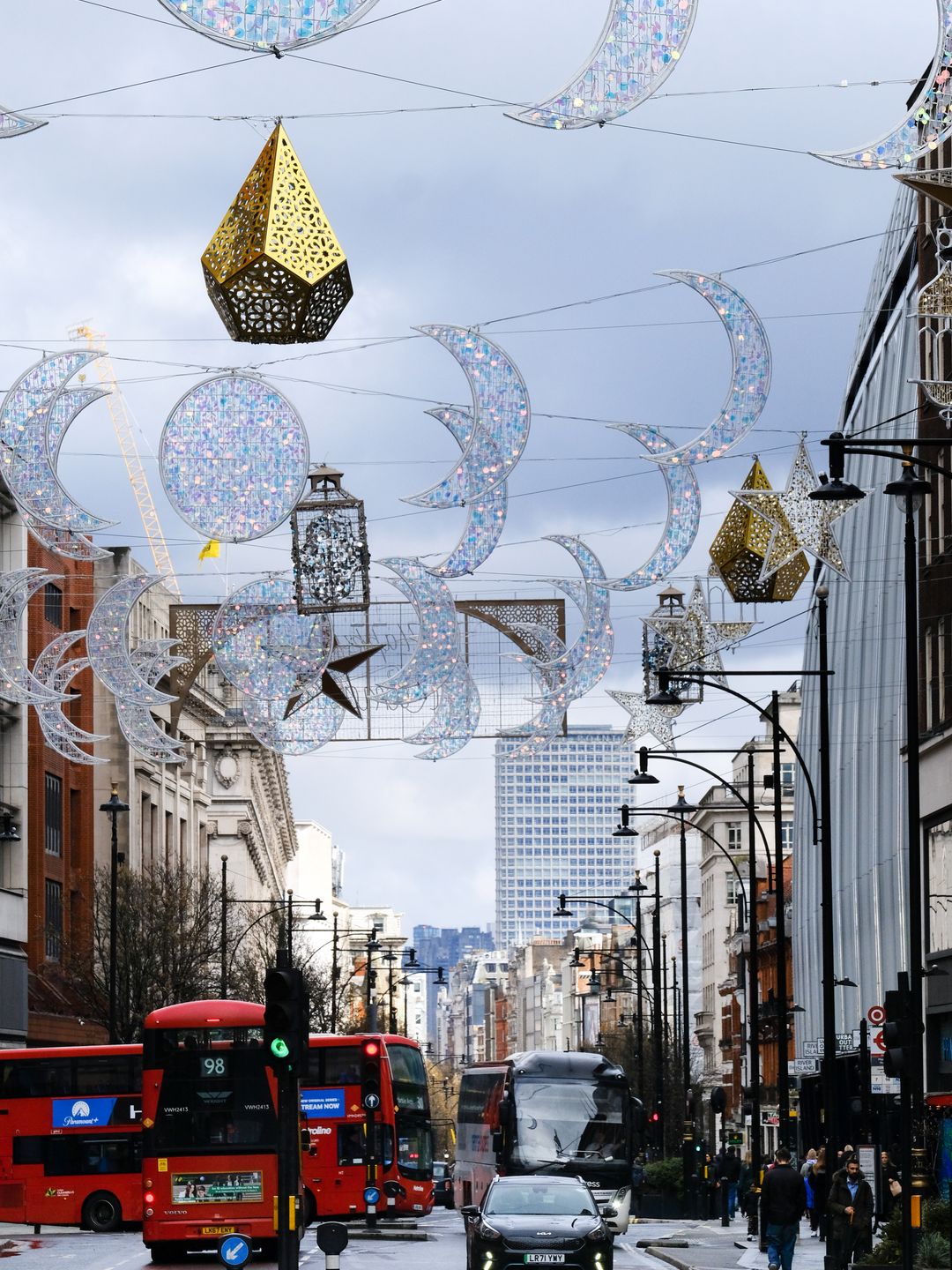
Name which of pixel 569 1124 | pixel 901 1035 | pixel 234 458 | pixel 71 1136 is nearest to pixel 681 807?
pixel 569 1124

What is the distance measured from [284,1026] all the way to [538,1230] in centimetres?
635

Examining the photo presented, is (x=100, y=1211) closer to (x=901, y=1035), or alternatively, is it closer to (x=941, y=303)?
(x=901, y=1035)

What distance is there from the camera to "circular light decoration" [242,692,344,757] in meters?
30.4

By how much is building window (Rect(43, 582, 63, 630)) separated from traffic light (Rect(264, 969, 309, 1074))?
53.1m

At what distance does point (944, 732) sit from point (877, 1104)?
14609mm

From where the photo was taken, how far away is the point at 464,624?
34469 mm

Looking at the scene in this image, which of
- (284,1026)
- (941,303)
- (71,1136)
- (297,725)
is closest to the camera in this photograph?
(284,1026)

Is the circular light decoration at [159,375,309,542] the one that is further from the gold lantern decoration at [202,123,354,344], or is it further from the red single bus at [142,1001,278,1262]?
the red single bus at [142,1001,278,1262]

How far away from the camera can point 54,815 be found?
247ft

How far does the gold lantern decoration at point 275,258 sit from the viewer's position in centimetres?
1555

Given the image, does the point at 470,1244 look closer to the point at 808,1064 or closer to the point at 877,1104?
the point at 808,1064

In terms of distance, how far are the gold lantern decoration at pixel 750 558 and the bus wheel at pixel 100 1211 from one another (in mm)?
21494

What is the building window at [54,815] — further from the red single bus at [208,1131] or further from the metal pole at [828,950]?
the metal pole at [828,950]

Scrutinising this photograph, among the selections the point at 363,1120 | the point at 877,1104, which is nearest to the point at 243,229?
the point at 363,1120
